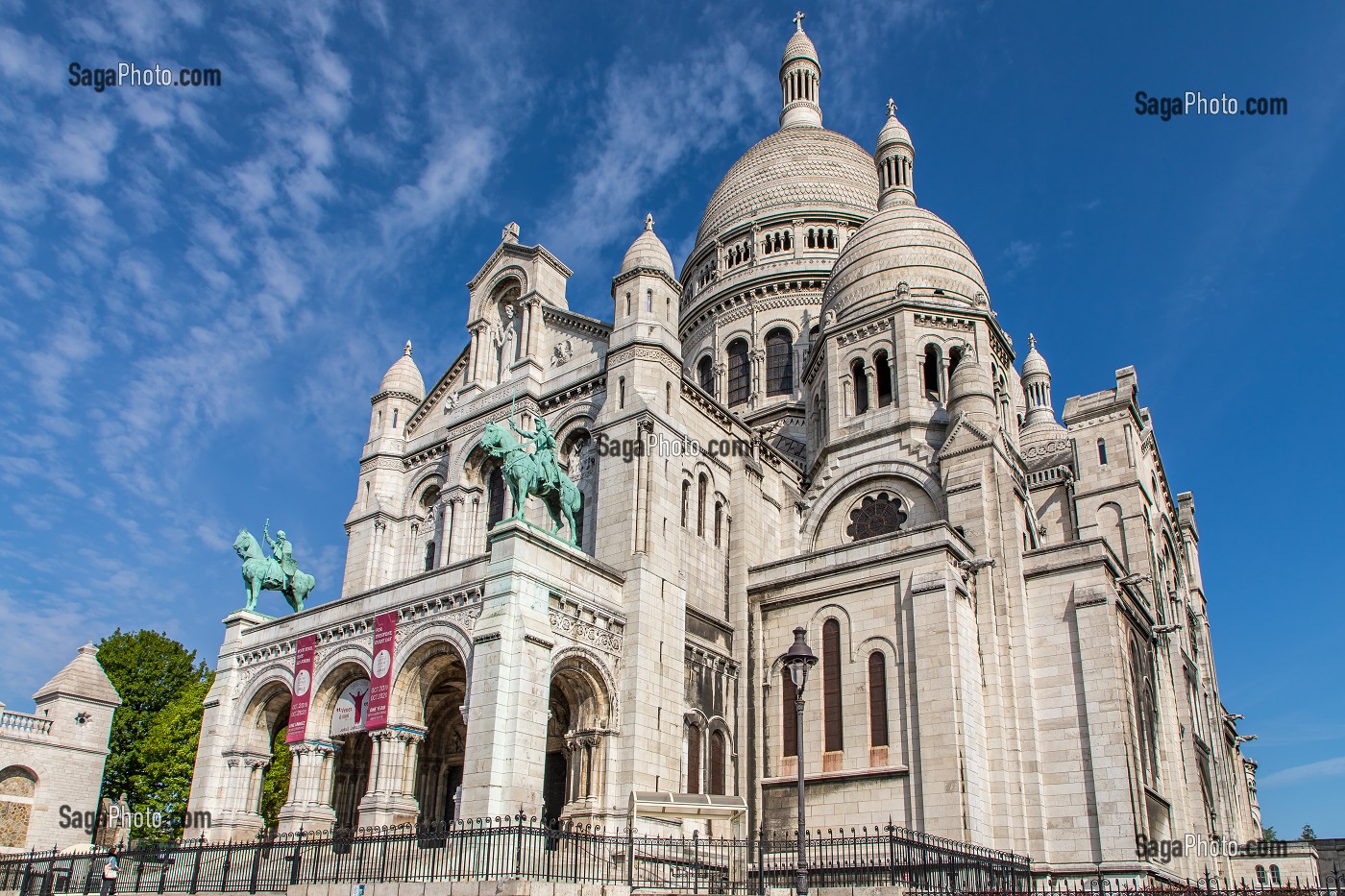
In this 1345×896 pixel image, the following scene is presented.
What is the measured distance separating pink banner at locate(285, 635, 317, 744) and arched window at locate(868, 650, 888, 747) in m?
15.5

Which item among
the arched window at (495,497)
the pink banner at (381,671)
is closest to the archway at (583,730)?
the pink banner at (381,671)

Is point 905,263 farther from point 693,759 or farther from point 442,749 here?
point 442,749

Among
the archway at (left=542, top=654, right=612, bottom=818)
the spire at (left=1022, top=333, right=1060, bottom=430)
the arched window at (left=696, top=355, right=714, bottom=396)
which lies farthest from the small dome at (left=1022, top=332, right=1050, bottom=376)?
the archway at (left=542, top=654, right=612, bottom=818)

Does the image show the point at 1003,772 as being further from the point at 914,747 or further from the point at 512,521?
the point at 512,521

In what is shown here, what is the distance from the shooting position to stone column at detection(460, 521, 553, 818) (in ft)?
75.4

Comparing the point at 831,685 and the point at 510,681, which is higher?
the point at 831,685

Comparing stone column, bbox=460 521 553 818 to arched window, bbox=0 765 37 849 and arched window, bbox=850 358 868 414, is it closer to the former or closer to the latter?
arched window, bbox=850 358 868 414

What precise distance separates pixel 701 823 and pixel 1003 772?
843 cm

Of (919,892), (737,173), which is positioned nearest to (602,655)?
(919,892)

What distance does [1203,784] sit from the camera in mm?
38031

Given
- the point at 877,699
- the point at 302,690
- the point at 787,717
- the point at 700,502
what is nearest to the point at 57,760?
the point at 302,690

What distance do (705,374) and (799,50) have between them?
87.1 feet

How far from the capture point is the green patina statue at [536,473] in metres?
26.7

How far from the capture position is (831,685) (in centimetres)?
3017
